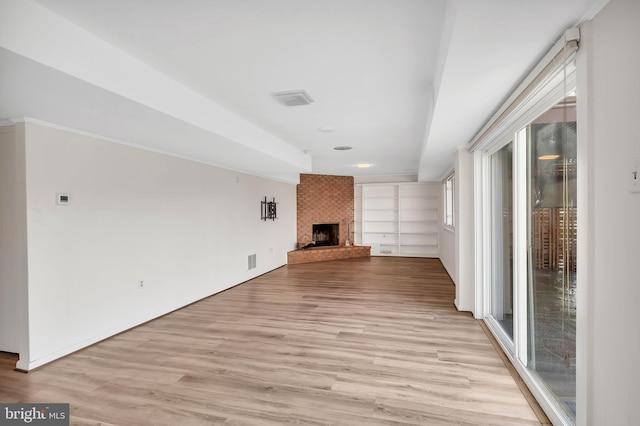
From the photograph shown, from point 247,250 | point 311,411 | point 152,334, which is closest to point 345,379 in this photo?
point 311,411

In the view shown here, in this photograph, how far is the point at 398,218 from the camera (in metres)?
9.60

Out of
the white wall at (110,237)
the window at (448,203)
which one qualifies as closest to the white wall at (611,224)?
the white wall at (110,237)

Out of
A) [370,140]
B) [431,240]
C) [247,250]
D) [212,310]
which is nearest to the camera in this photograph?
[212,310]

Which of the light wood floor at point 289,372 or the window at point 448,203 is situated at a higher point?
the window at point 448,203

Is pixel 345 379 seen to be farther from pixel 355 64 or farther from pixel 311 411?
pixel 355 64

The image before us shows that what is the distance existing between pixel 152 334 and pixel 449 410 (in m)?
3.05

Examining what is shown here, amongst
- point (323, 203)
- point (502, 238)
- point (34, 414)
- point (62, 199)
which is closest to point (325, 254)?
point (323, 203)

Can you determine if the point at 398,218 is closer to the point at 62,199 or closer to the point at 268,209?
the point at 268,209

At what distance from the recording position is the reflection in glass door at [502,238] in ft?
10.3

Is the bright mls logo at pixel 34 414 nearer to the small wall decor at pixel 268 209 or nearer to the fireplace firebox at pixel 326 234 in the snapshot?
the small wall decor at pixel 268 209

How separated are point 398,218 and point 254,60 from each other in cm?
786

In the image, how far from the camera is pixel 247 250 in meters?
6.48

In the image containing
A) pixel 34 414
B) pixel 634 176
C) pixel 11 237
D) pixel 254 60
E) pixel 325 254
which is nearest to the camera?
pixel 634 176

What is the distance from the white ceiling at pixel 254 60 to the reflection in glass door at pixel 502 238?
1.58ft
